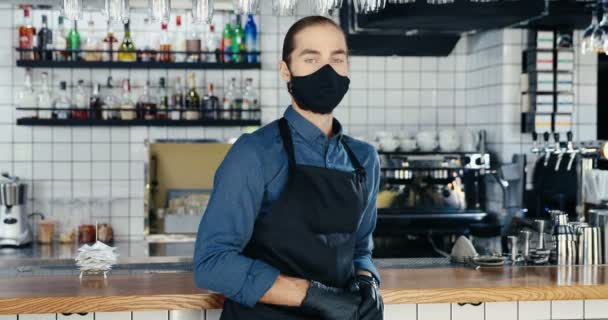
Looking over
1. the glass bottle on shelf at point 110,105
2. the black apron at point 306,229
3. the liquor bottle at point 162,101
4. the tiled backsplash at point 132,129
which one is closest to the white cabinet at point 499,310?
the black apron at point 306,229

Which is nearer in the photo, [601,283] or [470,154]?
[601,283]

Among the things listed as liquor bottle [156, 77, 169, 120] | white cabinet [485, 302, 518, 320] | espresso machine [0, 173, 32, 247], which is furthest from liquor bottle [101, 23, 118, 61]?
white cabinet [485, 302, 518, 320]

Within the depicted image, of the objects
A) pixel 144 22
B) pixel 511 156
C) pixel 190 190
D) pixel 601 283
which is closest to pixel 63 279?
pixel 601 283

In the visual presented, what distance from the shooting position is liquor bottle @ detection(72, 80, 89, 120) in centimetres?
566

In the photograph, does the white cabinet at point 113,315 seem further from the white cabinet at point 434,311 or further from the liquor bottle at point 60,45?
the liquor bottle at point 60,45

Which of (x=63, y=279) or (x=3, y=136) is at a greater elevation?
(x=3, y=136)

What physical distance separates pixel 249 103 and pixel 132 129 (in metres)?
0.84

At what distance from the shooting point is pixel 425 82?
20.5 feet

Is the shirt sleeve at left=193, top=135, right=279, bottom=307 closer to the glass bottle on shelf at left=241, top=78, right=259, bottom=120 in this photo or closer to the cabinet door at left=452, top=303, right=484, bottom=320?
the cabinet door at left=452, top=303, right=484, bottom=320

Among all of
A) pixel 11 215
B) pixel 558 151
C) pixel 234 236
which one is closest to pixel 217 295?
pixel 234 236

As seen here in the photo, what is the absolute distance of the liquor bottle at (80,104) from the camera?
5.66m

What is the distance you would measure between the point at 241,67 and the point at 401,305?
3165 millimetres

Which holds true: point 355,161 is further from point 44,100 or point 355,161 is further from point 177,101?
point 44,100

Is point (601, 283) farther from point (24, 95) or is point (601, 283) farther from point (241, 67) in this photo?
point (24, 95)
